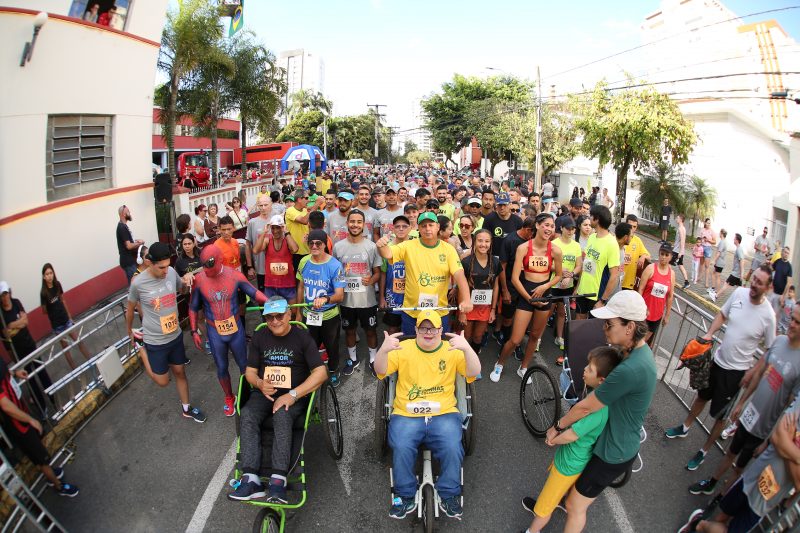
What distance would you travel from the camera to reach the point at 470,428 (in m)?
4.02

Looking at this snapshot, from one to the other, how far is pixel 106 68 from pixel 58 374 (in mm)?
6345

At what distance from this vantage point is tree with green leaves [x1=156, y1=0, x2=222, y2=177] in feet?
53.3

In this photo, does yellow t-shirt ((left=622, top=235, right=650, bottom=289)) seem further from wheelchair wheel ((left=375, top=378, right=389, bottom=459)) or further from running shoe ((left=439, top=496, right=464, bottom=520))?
running shoe ((left=439, top=496, right=464, bottom=520))

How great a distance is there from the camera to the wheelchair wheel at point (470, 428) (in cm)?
391

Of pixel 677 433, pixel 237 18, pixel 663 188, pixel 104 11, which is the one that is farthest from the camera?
pixel 663 188

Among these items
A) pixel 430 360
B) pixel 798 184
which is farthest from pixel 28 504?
pixel 798 184

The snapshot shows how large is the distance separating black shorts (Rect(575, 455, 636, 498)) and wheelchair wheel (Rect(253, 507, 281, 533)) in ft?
7.02

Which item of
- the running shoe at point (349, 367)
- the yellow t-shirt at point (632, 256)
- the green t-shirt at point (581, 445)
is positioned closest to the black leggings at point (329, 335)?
the running shoe at point (349, 367)

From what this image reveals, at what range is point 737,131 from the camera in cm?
1853

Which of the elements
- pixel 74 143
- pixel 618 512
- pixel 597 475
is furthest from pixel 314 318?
pixel 74 143

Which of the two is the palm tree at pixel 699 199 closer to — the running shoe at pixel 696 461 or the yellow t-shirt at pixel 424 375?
the running shoe at pixel 696 461

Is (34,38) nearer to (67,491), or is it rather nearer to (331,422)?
(67,491)

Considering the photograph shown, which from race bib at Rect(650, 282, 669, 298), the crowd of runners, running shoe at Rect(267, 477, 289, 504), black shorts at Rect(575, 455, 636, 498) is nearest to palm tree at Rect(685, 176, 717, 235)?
the crowd of runners

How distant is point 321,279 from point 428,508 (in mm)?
2750
